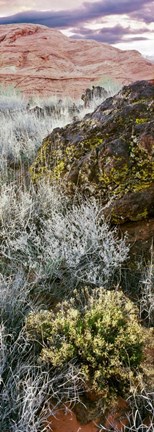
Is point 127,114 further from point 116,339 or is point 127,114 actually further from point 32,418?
point 32,418

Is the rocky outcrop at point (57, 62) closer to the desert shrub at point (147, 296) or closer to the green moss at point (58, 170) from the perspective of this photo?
the green moss at point (58, 170)

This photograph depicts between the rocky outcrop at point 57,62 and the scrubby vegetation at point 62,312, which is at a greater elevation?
the rocky outcrop at point 57,62

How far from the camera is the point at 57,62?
21812 mm

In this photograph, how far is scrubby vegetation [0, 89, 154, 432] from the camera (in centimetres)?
233

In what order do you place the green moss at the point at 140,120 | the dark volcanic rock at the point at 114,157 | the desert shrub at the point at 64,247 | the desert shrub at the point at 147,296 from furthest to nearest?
the green moss at the point at 140,120 → the dark volcanic rock at the point at 114,157 → the desert shrub at the point at 64,247 → the desert shrub at the point at 147,296

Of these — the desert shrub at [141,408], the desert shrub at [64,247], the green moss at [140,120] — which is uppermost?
the green moss at [140,120]

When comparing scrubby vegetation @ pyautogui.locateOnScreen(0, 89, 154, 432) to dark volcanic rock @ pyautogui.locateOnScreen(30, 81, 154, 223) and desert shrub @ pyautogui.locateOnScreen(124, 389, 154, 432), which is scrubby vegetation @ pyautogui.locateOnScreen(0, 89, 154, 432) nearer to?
desert shrub @ pyautogui.locateOnScreen(124, 389, 154, 432)

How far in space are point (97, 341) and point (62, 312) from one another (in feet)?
0.95

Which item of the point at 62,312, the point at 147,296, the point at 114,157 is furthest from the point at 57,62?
the point at 62,312

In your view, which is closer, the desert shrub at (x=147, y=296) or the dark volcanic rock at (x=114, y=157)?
the desert shrub at (x=147, y=296)

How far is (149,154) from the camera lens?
3.59m

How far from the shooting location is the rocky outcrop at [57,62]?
63.4ft

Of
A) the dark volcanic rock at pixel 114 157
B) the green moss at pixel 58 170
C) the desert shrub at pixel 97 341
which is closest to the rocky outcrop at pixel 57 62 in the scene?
the dark volcanic rock at pixel 114 157

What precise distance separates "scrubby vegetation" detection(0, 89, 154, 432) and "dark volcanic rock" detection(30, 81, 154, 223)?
155mm
